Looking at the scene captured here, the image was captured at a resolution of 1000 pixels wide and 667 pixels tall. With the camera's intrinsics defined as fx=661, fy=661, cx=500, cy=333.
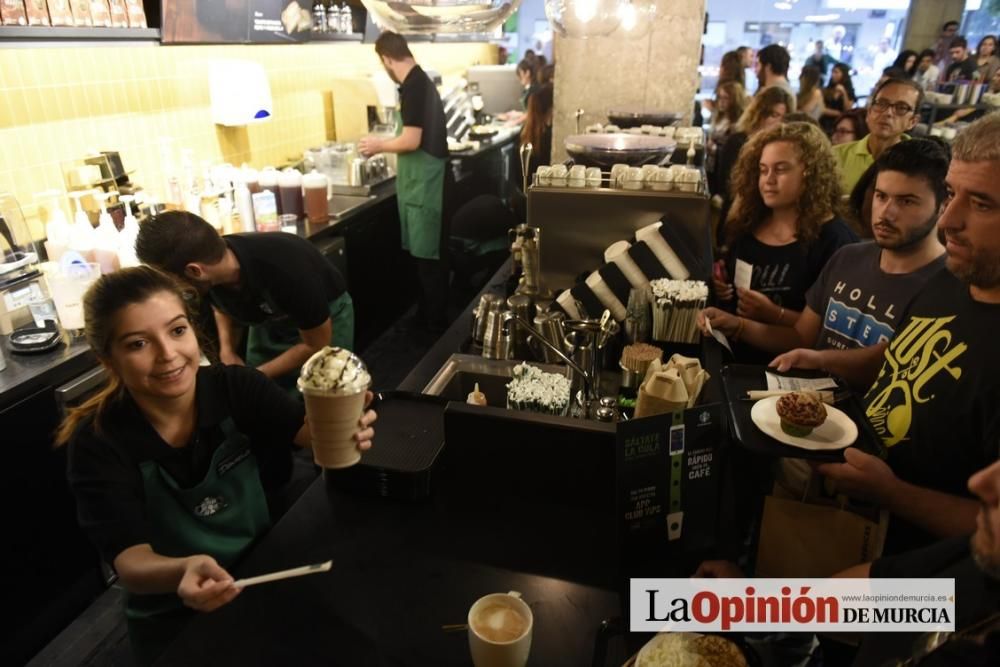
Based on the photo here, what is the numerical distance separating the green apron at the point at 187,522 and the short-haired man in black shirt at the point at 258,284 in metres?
0.78

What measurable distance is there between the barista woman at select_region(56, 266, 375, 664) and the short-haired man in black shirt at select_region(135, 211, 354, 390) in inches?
23.5

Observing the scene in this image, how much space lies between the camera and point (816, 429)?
1.40 meters

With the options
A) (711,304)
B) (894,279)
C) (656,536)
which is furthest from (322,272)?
(894,279)

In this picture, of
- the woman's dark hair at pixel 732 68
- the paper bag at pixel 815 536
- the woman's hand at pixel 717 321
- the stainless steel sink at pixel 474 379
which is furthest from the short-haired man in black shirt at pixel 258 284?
the woman's dark hair at pixel 732 68

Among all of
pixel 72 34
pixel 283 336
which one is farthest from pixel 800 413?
pixel 72 34

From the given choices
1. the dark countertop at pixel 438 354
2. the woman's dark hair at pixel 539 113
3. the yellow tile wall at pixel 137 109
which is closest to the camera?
the dark countertop at pixel 438 354

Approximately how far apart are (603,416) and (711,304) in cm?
128

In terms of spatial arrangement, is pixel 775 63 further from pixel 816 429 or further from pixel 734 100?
pixel 816 429

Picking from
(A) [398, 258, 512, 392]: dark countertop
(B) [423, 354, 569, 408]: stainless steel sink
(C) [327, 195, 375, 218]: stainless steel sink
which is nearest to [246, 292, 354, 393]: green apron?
(A) [398, 258, 512, 392]: dark countertop

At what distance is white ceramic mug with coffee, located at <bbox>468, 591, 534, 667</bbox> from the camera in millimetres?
1098

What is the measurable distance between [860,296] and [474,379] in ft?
4.06

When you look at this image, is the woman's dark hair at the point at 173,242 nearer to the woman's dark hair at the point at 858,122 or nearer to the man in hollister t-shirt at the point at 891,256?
the man in hollister t-shirt at the point at 891,256

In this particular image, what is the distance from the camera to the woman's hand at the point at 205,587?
1.15 m

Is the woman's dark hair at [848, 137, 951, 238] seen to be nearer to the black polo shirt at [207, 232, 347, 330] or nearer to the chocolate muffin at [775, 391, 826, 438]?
the chocolate muffin at [775, 391, 826, 438]
